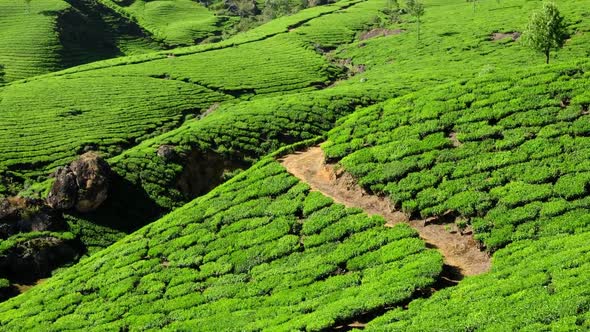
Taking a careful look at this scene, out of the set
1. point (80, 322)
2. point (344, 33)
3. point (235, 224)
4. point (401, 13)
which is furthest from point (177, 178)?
point (401, 13)

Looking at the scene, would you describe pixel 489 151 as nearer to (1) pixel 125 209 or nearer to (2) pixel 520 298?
(2) pixel 520 298

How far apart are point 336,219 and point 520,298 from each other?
13.1 meters

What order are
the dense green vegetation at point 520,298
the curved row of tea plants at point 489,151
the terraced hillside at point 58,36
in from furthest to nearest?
the terraced hillside at point 58,36 → the curved row of tea plants at point 489,151 → the dense green vegetation at point 520,298

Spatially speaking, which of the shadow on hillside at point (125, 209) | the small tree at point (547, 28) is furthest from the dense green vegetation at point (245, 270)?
the small tree at point (547, 28)

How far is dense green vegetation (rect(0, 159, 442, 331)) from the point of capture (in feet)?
77.7

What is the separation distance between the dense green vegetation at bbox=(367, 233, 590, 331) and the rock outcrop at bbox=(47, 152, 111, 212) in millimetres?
33419

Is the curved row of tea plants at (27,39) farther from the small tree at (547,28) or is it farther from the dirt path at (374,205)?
the small tree at (547,28)

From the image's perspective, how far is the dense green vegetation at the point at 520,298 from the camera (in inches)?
657

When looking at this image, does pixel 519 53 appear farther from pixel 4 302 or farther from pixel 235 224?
pixel 4 302

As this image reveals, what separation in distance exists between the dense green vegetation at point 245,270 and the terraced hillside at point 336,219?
0.12 meters

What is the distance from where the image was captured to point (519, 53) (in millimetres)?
80188

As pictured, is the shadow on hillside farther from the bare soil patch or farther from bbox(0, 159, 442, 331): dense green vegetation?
the bare soil patch

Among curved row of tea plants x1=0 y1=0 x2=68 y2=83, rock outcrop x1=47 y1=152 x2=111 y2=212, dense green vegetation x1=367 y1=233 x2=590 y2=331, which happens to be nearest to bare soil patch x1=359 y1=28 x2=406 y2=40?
curved row of tea plants x1=0 y1=0 x2=68 y2=83

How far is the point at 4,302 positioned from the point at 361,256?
26.0 m
